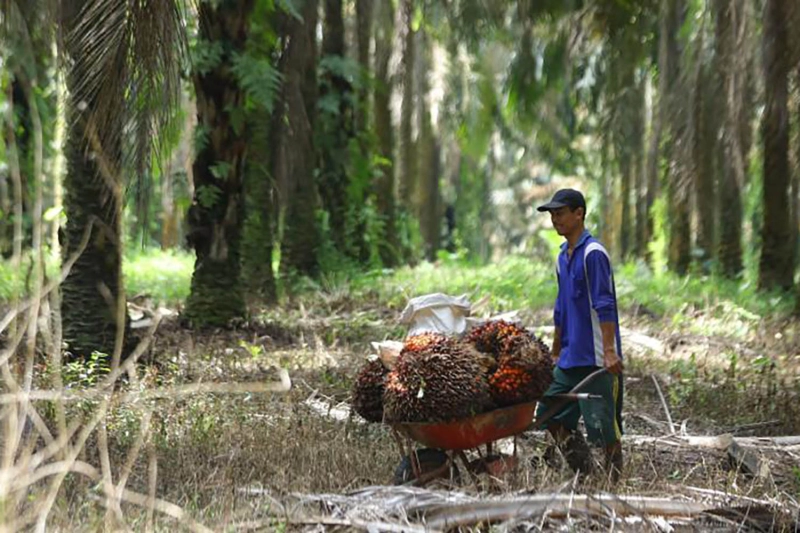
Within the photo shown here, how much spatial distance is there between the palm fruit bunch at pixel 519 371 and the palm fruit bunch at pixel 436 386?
0.08 meters

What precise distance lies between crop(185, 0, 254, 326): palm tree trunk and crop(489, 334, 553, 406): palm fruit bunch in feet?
19.7

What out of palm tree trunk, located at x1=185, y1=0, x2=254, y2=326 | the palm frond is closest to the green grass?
palm tree trunk, located at x1=185, y1=0, x2=254, y2=326

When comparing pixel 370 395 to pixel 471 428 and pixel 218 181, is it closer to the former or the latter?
pixel 471 428

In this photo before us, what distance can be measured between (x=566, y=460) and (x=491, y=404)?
85 centimetres

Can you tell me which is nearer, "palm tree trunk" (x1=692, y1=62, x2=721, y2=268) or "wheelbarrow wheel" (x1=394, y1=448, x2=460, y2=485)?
"wheelbarrow wheel" (x1=394, y1=448, x2=460, y2=485)

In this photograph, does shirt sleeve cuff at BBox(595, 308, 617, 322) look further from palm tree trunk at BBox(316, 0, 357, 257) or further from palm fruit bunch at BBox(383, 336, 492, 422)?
palm tree trunk at BBox(316, 0, 357, 257)

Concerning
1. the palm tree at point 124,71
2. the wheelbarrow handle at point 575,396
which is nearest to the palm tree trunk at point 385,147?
the palm tree at point 124,71

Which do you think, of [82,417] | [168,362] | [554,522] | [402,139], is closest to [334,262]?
[402,139]

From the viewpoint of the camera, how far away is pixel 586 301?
5.81 m

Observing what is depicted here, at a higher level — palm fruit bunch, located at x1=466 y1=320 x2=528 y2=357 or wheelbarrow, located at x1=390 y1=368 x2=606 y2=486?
palm fruit bunch, located at x1=466 y1=320 x2=528 y2=357

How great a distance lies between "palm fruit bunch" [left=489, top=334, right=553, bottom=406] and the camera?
521cm

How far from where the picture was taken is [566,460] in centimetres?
575

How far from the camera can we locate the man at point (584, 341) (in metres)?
5.64

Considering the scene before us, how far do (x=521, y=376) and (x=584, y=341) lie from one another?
0.73m
